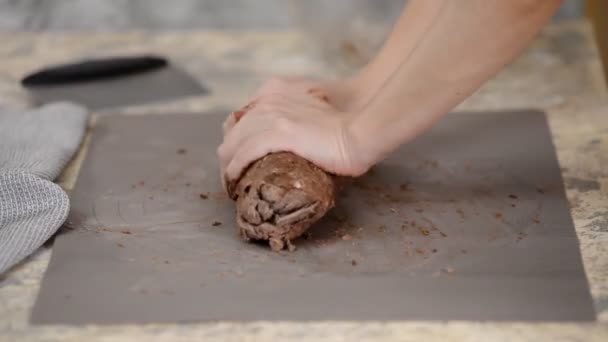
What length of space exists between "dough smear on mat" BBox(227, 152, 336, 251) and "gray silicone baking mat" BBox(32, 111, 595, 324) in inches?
1.3

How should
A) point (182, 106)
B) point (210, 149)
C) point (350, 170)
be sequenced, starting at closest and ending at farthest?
point (350, 170) → point (210, 149) → point (182, 106)

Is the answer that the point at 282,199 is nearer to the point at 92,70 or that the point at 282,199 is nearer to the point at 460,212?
the point at 460,212

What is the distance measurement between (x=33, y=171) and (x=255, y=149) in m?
0.42

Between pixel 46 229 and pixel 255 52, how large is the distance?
92 cm

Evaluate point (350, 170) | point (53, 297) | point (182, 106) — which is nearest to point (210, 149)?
point (182, 106)

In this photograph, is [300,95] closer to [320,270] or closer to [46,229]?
[320,270]

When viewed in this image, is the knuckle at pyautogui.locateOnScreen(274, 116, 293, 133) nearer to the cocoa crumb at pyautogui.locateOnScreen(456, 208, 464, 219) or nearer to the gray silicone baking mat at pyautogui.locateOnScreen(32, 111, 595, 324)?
the gray silicone baking mat at pyautogui.locateOnScreen(32, 111, 595, 324)

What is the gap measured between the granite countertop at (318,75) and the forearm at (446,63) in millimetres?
296

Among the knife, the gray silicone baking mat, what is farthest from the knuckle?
the knife

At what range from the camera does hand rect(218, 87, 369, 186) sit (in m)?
1.41

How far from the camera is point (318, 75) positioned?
209 cm

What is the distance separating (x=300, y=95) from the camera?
1557mm

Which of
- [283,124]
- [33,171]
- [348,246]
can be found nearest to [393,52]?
[283,124]

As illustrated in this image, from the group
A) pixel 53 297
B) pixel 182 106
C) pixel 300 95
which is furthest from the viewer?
pixel 182 106
